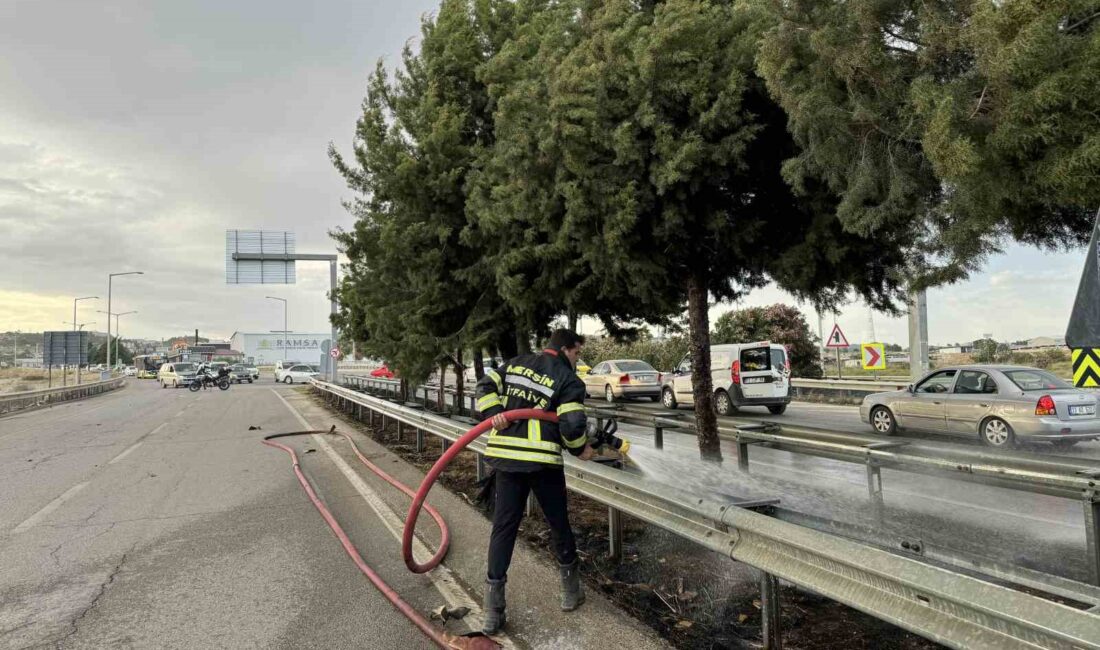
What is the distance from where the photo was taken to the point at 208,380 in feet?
141

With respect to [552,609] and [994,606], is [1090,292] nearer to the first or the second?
[994,606]

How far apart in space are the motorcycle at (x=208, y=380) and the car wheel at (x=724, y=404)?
3268 centimetres

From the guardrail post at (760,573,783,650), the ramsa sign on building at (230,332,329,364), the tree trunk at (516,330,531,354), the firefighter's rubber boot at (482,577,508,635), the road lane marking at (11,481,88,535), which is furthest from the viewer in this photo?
the ramsa sign on building at (230,332,329,364)

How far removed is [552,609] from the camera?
13.3 ft

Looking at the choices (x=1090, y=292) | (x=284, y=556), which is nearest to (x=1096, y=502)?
(x=1090, y=292)

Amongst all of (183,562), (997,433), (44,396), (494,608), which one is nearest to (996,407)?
(997,433)

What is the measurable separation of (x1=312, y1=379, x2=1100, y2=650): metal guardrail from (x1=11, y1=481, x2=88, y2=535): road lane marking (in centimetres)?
612

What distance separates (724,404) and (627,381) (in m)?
5.10

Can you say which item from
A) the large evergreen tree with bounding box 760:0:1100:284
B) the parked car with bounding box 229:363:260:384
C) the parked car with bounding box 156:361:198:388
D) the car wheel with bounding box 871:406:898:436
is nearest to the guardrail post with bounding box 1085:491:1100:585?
the large evergreen tree with bounding box 760:0:1100:284

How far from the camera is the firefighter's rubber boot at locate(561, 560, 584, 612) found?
4.04 m

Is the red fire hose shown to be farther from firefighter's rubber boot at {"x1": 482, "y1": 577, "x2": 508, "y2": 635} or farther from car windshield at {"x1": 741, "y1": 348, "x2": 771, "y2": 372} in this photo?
car windshield at {"x1": 741, "y1": 348, "x2": 771, "y2": 372}

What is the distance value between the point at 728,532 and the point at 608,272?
3.62 meters

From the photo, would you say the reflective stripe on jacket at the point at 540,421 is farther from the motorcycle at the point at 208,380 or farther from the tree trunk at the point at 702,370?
the motorcycle at the point at 208,380

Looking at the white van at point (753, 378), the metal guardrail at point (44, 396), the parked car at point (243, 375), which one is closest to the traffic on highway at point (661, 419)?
the white van at point (753, 378)
